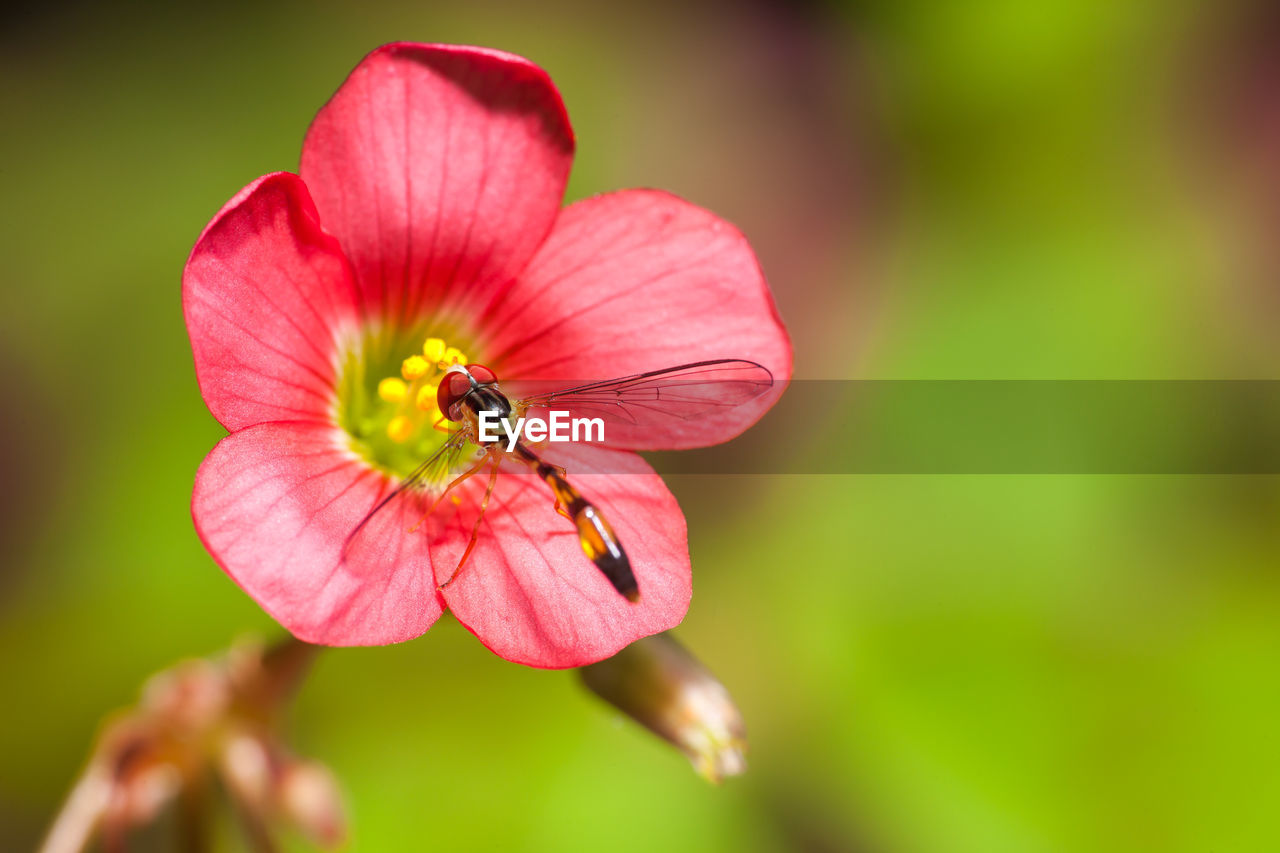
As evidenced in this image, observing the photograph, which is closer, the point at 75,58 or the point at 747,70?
the point at 75,58

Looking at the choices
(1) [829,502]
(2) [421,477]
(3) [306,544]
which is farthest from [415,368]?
(1) [829,502]

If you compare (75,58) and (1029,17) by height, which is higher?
(1029,17)

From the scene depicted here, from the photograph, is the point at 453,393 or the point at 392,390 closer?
the point at 453,393

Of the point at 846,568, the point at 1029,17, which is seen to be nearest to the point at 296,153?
the point at 846,568

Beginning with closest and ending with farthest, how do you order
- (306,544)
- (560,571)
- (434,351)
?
(306,544) < (560,571) < (434,351)

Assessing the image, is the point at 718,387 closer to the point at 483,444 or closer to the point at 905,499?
the point at 483,444

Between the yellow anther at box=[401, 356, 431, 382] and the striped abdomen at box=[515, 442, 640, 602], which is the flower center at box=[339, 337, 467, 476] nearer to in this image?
the yellow anther at box=[401, 356, 431, 382]

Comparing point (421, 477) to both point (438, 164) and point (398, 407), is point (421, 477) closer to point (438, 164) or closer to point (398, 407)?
point (398, 407)

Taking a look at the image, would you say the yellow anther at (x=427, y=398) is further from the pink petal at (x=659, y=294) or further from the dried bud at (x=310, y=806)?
the dried bud at (x=310, y=806)
